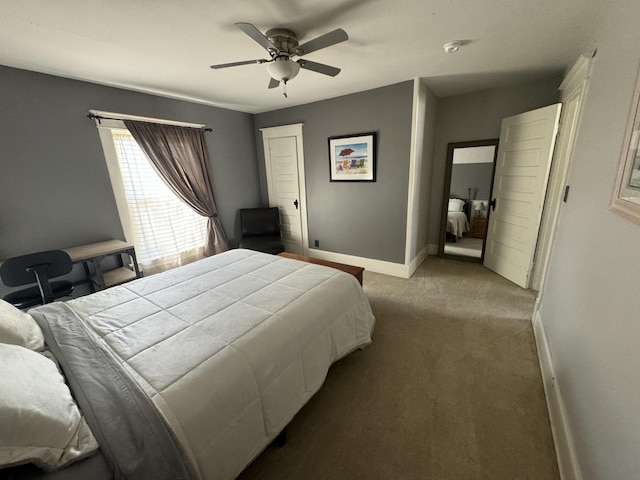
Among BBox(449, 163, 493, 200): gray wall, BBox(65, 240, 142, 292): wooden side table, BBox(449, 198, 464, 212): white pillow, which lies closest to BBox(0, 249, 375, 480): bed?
Answer: BBox(65, 240, 142, 292): wooden side table

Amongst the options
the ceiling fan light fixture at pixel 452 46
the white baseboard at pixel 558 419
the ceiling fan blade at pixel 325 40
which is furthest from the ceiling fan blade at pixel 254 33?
the white baseboard at pixel 558 419

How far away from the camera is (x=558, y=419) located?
1.36 metres

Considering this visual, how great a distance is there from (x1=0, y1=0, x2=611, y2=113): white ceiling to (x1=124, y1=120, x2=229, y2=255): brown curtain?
492 millimetres

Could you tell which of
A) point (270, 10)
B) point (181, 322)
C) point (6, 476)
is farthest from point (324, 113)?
point (6, 476)

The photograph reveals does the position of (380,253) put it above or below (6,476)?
below

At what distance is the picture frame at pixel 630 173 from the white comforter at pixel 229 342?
140cm

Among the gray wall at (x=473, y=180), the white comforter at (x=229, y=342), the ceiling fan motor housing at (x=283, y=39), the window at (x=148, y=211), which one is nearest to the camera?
the white comforter at (x=229, y=342)

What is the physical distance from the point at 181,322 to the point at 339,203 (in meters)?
2.79

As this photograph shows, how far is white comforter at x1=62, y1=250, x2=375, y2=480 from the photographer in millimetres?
949

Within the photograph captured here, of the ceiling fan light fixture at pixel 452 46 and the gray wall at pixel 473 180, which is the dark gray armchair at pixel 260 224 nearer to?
the ceiling fan light fixture at pixel 452 46

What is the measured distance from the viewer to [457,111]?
3.49m

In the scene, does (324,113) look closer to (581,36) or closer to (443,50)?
(443,50)

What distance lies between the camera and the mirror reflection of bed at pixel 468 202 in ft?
13.9

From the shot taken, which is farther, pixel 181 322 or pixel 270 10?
pixel 270 10
